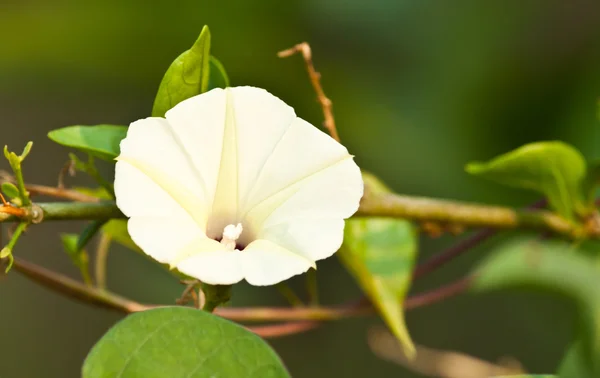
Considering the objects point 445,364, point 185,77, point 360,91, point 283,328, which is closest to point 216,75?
point 185,77

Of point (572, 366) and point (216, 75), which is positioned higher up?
point (216, 75)

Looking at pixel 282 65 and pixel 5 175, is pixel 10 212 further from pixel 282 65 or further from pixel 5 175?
pixel 282 65

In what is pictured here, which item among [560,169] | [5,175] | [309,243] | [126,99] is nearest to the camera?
[309,243]

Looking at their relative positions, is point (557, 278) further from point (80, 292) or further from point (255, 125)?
point (80, 292)

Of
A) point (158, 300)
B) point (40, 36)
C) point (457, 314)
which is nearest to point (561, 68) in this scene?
point (457, 314)

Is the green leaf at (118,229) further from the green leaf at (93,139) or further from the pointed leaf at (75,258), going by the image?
the green leaf at (93,139)

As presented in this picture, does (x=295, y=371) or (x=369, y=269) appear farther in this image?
(x=295, y=371)

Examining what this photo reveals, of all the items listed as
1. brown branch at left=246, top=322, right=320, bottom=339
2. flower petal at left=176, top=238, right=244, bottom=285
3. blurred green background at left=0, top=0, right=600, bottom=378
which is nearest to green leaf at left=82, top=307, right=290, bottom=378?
flower petal at left=176, top=238, right=244, bottom=285
